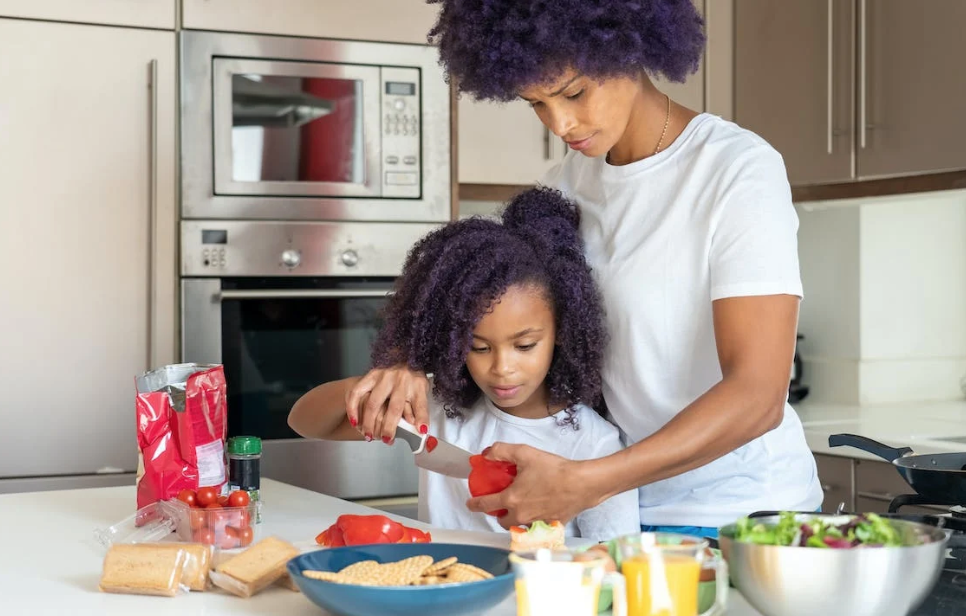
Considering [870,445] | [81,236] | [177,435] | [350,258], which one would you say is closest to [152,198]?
[81,236]

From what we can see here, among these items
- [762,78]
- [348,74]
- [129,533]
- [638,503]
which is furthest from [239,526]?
[762,78]

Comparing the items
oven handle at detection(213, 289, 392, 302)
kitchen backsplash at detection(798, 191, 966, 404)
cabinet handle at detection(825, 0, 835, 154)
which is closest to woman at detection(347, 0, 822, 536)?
oven handle at detection(213, 289, 392, 302)

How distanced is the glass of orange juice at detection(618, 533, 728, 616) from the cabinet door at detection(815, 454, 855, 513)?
1769 millimetres

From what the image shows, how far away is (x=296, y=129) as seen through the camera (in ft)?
8.77

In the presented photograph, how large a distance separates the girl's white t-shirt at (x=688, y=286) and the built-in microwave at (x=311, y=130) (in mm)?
1215

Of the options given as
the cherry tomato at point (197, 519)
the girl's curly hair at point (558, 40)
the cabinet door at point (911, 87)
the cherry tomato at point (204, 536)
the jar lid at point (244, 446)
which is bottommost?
the cherry tomato at point (204, 536)

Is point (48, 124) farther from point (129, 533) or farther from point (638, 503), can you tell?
point (638, 503)

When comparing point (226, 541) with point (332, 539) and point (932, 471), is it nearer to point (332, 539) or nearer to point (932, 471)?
point (332, 539)

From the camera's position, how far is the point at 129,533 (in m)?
1.34

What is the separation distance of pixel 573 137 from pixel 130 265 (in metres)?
1.47

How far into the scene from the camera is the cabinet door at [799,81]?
278 cm

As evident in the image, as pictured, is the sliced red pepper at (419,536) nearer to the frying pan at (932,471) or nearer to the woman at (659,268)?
the woman at (659,268)

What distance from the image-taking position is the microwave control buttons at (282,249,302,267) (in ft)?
8.75

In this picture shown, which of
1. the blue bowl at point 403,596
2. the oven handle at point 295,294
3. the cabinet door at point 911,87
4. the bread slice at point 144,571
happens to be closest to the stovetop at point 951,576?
the blue bowl at point 403,596
